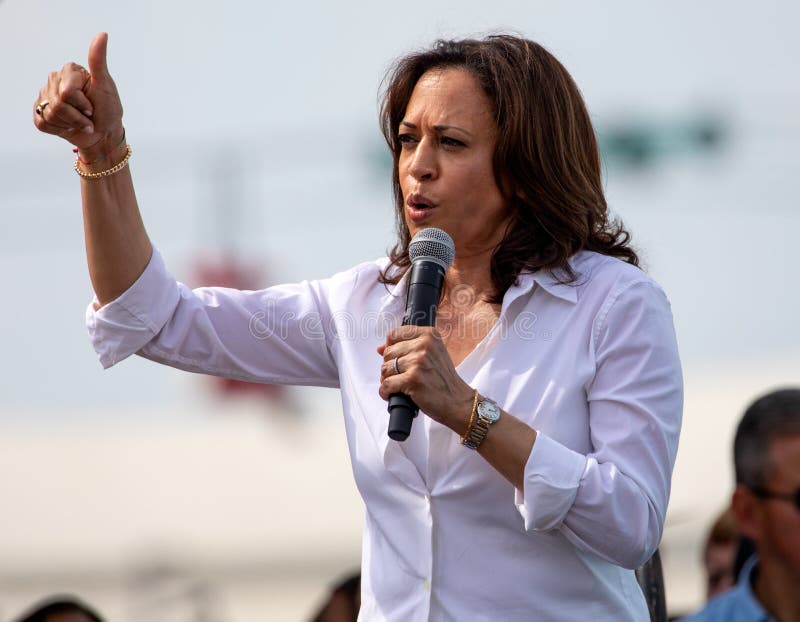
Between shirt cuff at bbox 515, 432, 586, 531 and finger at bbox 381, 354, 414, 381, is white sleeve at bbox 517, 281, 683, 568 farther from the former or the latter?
finger at bbox 381, 354, 414, 381

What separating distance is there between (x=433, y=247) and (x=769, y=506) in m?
1.39

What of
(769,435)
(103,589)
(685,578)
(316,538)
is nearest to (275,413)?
(316,538)

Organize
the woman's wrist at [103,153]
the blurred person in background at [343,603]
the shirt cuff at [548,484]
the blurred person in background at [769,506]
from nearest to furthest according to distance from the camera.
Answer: the shirt cuff at [548,484], the woman's wrist at [103,153], the blurred person in background at [769,506], the blurred person in background at [343,603]

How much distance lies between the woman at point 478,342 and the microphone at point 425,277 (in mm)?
61

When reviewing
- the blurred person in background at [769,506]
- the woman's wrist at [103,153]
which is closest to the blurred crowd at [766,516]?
the blurred person in background at [769,506]

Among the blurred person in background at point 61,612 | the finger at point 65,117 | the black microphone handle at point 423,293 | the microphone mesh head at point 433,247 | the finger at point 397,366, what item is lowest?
the blurred person in background at point 61,612

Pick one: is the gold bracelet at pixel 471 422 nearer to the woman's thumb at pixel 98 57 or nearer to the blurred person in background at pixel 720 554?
the woman's thumb at pixel 98 57

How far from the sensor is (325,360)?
2.67 metres

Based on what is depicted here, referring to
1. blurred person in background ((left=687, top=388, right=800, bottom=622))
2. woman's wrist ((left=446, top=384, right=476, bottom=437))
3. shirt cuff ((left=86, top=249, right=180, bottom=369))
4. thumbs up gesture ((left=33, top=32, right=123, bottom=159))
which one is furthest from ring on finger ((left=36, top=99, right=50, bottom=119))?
blurred person in background ((left=687, top=388, right=800, bottom=622))

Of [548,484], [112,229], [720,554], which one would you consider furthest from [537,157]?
[720,554]

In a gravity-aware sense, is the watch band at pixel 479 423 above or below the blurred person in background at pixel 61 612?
above

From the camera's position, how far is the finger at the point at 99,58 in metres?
2.34

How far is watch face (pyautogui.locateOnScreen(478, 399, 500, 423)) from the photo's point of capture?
87.0 inches

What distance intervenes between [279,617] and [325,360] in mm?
9702
